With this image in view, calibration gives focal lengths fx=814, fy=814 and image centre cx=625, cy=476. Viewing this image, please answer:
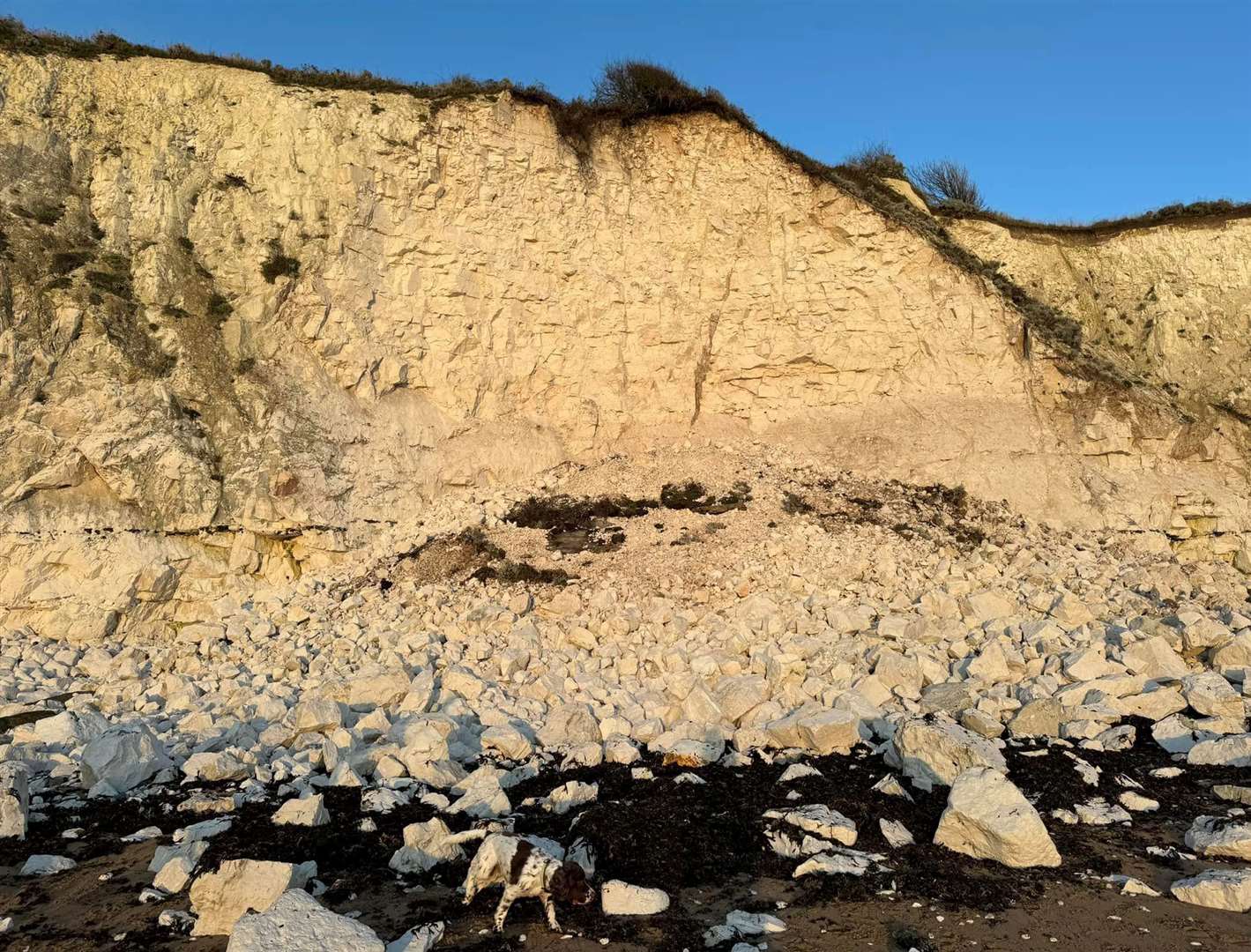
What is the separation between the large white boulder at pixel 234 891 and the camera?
4668mm

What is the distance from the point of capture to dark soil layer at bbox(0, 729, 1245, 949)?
4.89m

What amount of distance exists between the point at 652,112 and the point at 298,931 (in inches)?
670

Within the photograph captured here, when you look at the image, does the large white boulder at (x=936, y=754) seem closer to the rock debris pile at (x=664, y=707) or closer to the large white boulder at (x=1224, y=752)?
the rock debris pile at (x=664, y=707)

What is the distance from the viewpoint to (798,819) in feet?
19.8

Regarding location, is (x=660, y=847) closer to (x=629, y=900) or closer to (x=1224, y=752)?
(x=629, y=900)

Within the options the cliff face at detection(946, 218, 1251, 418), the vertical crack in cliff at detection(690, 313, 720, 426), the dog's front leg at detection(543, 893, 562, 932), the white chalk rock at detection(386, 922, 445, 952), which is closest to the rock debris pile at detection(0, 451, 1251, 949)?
the white chalk rock at detection(386, 922, 445, 952)

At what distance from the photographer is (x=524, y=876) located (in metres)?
4.90

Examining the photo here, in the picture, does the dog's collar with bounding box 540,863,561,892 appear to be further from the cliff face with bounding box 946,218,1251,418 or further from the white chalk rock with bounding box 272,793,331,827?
the cliff face with bounding box 946,218,1251,418

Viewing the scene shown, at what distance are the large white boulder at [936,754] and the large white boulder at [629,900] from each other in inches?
122

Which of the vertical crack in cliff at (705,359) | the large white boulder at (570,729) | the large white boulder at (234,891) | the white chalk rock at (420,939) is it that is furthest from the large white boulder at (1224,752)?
the vertical crack in cliff at (705,359)

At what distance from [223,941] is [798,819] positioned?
3.83 meters

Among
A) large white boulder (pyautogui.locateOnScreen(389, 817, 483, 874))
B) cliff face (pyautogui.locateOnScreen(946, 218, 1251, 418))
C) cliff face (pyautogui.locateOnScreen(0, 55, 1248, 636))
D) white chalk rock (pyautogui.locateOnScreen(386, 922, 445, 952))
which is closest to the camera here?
white chalk rock (pyautogui.locateOnScreen(386, 922, 445, 952))

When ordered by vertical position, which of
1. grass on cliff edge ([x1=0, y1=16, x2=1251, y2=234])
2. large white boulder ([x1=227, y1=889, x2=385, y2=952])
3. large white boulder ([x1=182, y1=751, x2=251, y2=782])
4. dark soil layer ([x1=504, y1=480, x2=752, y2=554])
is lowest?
large white boulder ([x1=182, y1=751, x2=251, y2=782])

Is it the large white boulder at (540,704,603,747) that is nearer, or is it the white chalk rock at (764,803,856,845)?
the white chalk rock at (764,803,856,845)
